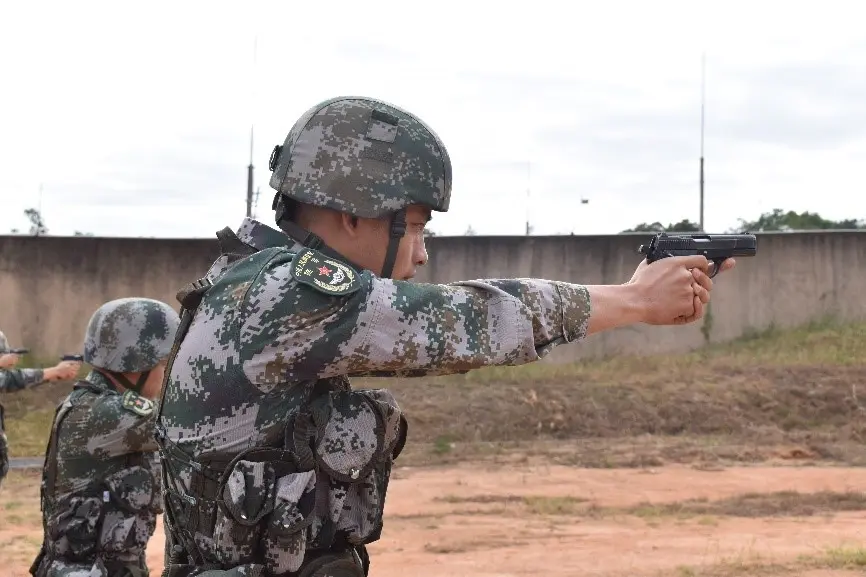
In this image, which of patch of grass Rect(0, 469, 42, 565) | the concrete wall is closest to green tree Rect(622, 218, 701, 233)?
the concrete wall

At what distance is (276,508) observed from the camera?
2.45 meters

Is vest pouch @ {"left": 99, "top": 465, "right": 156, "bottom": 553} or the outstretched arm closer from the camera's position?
the outstretched arm

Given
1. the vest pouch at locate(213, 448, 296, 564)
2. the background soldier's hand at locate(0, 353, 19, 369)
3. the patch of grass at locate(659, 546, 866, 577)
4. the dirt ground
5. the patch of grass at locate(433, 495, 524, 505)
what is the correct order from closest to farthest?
1. the vest pouch at locate(213, 448, 296, 564)
2. the patch of grass at locate(659, 546, 866, 577)
3. the dirt ground
4. the background soldier's hand at locate(0, 353, 19, 369)
5. the patch of grass at locate(433, 495, 524, 505)

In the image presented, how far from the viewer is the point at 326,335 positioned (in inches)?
89.5

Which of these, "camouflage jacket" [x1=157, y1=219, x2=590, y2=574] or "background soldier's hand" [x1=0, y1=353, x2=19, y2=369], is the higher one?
"camouflage jacket" [x1=157, y1=219, x2=590, y2=574]

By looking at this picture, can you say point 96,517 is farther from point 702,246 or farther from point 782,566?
point 782,566

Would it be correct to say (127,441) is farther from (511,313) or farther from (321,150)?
(511,313)

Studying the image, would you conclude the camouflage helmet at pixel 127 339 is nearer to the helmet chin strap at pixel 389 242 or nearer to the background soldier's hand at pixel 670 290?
the helmet chin strap at pixel 389 242

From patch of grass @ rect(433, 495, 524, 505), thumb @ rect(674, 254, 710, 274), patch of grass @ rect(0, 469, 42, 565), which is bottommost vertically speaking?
patch of grass @ rect(0, 469, 42, 565)

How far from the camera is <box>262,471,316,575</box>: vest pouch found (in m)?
2.45

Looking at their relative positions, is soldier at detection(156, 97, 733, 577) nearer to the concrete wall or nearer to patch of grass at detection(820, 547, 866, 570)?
patch of grass at detection(820, 547, 866, 570)

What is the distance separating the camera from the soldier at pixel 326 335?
231cm

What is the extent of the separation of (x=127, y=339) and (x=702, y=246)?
3.31m

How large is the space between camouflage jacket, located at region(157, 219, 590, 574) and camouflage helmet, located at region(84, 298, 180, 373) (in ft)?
8.99
